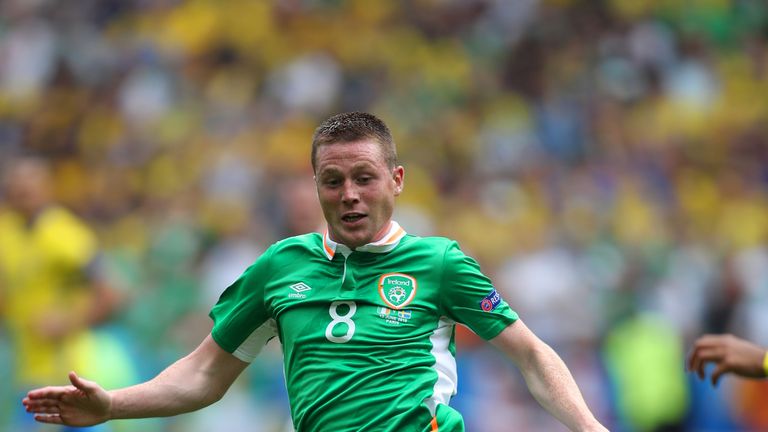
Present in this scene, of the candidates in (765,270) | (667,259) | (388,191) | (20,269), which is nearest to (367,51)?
(667,259)

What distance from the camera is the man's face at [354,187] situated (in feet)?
15.3

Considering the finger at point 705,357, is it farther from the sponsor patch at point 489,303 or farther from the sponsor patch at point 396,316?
the sponsor patch at point 396,316

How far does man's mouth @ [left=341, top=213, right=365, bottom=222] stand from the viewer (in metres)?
4.68

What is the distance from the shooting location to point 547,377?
4527 millimetres

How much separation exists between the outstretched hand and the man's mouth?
43.3 inches

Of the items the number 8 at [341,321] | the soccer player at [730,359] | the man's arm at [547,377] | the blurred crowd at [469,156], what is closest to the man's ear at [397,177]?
the number 8 at [341,321]

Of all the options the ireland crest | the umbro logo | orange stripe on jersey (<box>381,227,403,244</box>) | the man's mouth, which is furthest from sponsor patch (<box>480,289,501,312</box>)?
the umbro logo

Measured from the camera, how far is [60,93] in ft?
53.0

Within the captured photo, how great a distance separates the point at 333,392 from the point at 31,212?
5.24 meters

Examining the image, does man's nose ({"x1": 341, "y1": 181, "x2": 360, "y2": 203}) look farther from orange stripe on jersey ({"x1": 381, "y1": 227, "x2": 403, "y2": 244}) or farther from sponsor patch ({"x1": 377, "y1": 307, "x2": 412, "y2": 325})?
sponsor patch ({"x1": 377, "y1": 307, "x2": 412, "y2": 325})

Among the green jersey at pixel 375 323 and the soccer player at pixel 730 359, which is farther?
the soccer player at pixel 730 359

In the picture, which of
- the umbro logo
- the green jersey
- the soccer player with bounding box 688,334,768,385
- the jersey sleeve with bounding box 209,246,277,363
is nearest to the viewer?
the green jersey

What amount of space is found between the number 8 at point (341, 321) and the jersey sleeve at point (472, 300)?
34cm

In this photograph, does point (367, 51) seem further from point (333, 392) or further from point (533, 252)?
point (333, 392)
